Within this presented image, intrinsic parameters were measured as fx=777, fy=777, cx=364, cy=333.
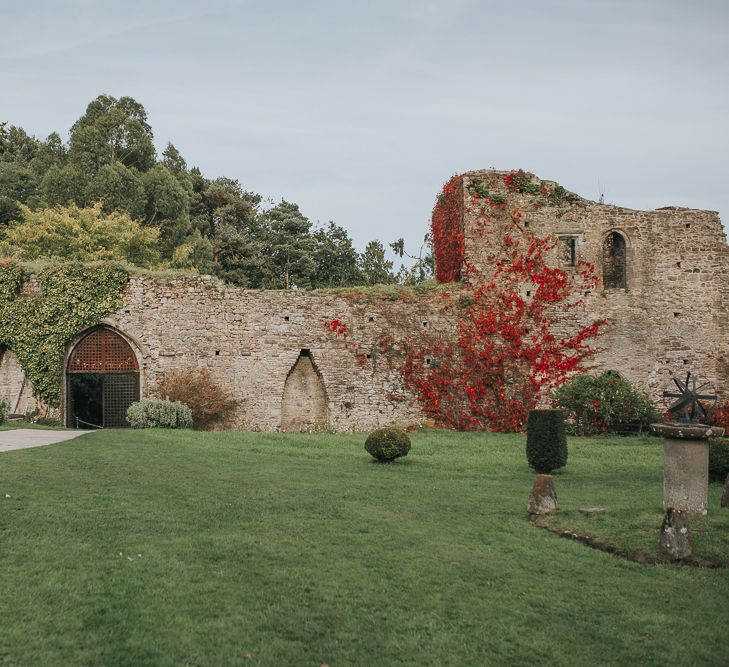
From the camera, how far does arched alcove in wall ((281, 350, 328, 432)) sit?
21531 millimetres

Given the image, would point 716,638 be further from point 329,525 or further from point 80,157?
point 80,157

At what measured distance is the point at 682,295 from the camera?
2308 centimetres

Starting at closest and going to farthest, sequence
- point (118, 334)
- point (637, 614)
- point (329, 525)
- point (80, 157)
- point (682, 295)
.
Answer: point (637, 614), point (329, 525), point (118, 334), point (682, 295), point (80, 157)

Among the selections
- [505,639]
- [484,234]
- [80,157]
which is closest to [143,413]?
[484,234]

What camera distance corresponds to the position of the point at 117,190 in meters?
37.2

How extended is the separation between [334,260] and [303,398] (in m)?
24.1

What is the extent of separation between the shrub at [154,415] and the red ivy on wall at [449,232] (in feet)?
29.4

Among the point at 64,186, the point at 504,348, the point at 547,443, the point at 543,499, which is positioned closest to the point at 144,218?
the point at 64,186

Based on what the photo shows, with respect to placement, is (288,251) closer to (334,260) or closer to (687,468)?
(334,260)

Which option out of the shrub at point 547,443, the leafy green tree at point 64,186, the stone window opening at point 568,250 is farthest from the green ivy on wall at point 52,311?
the leafy green tree at point 64,186

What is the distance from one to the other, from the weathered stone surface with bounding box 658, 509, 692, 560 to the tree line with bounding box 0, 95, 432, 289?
79.2 ft

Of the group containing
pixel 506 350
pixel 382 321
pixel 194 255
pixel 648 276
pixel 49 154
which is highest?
pixel 49 154

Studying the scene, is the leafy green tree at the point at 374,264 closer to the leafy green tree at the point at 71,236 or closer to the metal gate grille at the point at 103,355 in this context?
the leafy green tree at the point at 71,236

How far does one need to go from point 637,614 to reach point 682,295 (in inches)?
718
